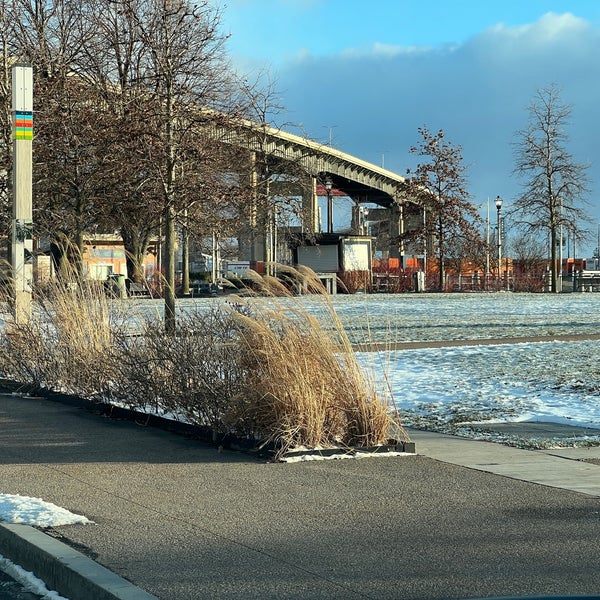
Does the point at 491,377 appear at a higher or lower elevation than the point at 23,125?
lower

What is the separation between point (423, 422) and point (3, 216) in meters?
18.0

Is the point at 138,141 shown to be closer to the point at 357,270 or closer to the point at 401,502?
the point at 401,502

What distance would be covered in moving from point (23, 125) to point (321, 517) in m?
11.9

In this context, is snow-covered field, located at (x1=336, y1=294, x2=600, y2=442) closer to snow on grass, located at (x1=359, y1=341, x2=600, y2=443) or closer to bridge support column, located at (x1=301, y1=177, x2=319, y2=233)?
snow on grass, located at (x1=359, y1=341, x2=600, y2=443)

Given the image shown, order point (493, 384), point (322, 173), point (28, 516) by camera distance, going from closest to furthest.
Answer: point (28, 516) → point (493, 384) → point (322, 173)

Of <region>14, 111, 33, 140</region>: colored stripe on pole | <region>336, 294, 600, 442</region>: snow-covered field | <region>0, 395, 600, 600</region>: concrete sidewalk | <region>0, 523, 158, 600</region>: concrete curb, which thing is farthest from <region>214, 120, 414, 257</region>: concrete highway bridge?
<region>0, 523, 158, 600</region>: concrete curb

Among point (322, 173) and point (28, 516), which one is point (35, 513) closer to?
point (28, 516)

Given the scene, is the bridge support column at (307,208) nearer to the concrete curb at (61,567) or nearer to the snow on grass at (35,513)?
the snow on grass at (35,513)

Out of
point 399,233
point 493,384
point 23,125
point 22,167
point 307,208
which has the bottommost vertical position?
point 493,384

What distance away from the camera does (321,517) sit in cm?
722

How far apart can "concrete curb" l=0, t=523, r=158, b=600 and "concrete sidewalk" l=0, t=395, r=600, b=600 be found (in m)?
0.16

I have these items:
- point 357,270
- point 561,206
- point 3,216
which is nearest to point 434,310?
point 3,216

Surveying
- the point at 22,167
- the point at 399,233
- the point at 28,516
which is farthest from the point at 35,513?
the point at 399,233

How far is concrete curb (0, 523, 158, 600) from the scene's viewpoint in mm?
5441
